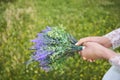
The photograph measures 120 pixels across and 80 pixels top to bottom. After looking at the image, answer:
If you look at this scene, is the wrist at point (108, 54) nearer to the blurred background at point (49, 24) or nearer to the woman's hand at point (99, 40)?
the woman's hand at point (99, 40)

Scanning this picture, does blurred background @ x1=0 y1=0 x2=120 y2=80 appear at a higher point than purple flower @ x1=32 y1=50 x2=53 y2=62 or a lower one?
lower

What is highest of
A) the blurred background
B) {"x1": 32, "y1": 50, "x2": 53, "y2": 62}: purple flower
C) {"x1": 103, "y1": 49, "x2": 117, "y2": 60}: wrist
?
{"x1": 103, "y1": 49, "x2": 117, "y2": 60}: wrist

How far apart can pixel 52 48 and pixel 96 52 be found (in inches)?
19.2

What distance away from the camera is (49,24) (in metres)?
7.04

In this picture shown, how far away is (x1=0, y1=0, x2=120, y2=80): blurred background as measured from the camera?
19.1 ft

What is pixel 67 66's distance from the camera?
5.95 metres

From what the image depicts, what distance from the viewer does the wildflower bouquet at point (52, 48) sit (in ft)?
11.5

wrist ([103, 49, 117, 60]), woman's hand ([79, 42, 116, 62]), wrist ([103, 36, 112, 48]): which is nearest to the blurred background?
wrist ([103, 36, 112, 48])

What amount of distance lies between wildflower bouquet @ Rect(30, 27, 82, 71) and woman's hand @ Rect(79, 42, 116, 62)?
0.20 meters

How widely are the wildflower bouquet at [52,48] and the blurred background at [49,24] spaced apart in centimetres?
217

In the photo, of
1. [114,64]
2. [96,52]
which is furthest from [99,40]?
[114,64]

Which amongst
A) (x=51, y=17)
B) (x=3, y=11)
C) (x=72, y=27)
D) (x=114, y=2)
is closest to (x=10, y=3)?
(x=3, y=11)

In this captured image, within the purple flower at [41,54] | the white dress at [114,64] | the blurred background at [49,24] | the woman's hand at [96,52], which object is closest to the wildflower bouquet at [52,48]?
the purple flower at [41,54]

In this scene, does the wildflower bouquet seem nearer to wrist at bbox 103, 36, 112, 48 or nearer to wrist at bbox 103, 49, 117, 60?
wrist at bbox 103, 36, 112, 48
